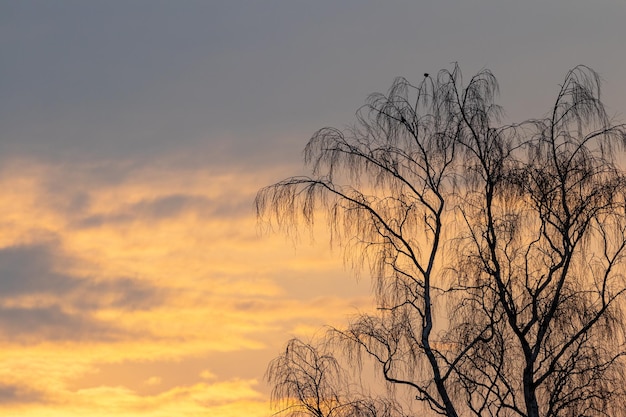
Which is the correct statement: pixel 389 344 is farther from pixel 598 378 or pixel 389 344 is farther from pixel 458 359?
pixel 598 378

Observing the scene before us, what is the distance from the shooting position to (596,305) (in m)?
24.9

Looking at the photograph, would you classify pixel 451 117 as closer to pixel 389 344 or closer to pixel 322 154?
pixel 322 154

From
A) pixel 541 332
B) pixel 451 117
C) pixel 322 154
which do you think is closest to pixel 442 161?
pixel 451 117

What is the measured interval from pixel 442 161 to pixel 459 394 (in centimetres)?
499

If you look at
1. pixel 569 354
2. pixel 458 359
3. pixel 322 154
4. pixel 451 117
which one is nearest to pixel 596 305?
pixel 569 354

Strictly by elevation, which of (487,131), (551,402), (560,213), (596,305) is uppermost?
(487,131)

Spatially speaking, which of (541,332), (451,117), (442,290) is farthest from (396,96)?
(541,332)

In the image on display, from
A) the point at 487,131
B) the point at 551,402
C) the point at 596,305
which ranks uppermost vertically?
the point at 487,131

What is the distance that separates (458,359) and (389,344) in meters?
1.48

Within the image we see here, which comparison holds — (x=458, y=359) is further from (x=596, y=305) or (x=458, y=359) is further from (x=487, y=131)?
(x=487, y=131)

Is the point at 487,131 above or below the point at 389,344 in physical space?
above

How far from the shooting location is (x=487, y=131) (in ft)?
83.1

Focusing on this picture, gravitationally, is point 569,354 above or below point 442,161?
below

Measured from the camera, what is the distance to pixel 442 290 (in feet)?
82.2
